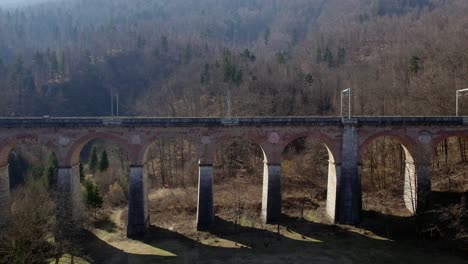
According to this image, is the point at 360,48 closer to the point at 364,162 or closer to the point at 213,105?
the point at 213,105

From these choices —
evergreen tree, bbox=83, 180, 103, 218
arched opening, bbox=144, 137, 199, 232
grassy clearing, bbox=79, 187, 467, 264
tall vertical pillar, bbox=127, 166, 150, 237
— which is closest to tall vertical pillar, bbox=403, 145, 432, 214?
grassy clearing, bbox=79, 187, 467, 264

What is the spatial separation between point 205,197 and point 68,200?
30.1ft

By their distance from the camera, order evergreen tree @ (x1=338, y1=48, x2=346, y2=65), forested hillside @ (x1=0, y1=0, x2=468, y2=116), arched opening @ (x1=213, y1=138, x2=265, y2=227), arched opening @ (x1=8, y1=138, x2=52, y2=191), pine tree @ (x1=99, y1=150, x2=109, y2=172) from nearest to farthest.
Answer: arched opening @ (x1=213, y1=138, x2=265, y2=227) → pine tree @ (x1=99, y1=150, x2=109, y2=172) → forested hillside @ (x1=0, y1=0, x2=468, y2=116) → arched opening @ (x1=8, y1=138, x2=52, y2=191) → evergreen tree @ (x1=338, y1=48, x2=346, y2=65)

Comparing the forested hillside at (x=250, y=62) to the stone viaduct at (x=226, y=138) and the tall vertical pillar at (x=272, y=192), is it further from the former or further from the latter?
the tall vertical pillar at (x=272, y=192)

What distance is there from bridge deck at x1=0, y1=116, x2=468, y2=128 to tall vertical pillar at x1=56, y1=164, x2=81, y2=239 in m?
3.40

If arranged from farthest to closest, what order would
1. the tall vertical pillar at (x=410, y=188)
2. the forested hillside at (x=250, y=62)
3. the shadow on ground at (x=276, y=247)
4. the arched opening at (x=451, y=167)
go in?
the forested hillside at (x=250, y=62), the arched opening at (x=451, y=167), the tall vertical pillar at (x=410, y=188), the shadow on ground at (x=276, y=247)

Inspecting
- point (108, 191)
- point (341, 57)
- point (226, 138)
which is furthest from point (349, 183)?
point (341, 57)

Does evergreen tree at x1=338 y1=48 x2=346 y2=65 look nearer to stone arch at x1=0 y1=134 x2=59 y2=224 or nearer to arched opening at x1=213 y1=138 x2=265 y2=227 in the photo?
arched opening at x1=213 y1=138 x2=265 y2=227

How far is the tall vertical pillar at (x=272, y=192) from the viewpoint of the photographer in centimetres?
2553

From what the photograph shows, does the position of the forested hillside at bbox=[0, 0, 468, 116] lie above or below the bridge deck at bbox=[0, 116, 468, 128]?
above

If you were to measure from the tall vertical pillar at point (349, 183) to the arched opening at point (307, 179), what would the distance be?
80 cm

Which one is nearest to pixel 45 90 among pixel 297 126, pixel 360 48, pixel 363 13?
pixel 297 126

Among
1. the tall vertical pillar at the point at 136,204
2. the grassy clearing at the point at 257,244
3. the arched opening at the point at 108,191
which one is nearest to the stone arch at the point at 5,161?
the arched opening at the point at 108,191

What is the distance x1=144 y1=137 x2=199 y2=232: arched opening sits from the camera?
90.7 feet
